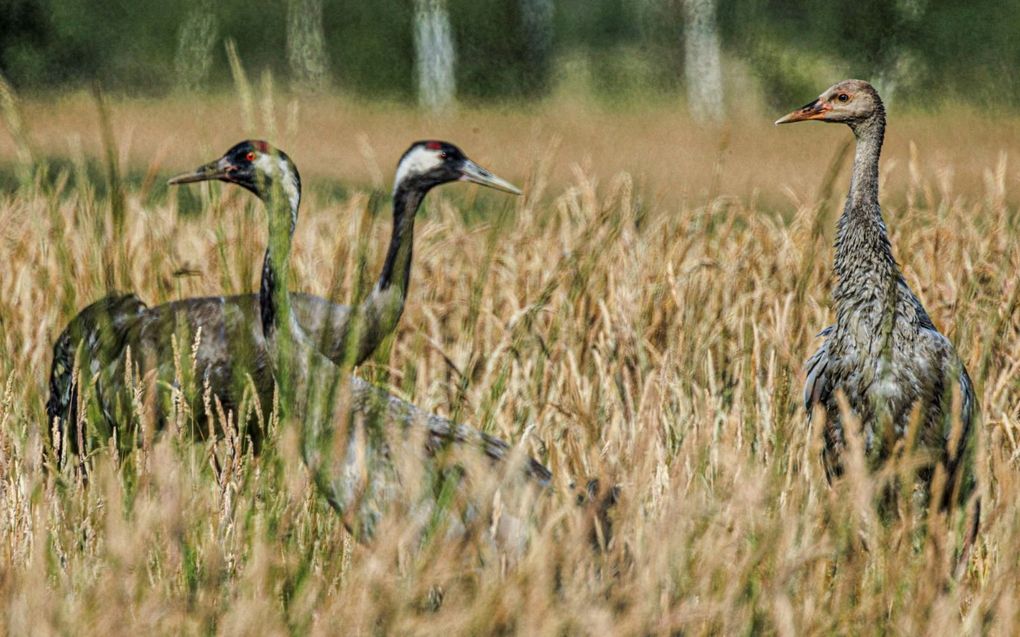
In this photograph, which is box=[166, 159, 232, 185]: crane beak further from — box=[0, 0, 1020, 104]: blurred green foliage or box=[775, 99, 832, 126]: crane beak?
box=[775, 99, 832, 126]: crane beak

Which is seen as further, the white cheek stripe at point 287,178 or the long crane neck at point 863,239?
the white cheek stripe at point 287,178

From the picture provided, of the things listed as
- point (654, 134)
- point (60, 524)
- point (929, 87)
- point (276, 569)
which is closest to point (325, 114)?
point (654, 134)

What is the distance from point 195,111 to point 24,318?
2.86m

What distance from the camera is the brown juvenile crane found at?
350cm

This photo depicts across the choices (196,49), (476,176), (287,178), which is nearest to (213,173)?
(287,178)

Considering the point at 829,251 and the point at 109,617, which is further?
the point at 829,251

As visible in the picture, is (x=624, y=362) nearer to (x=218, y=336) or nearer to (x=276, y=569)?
(x=218, y=336)

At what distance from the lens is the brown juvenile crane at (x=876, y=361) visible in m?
3.50

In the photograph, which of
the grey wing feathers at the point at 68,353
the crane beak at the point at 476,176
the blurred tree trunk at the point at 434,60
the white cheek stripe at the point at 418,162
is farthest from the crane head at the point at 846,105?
the blurred tree trunk at the point at 434,60

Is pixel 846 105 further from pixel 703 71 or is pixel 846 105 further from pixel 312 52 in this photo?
pixel 703 71

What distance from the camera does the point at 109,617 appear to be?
5.77 ft

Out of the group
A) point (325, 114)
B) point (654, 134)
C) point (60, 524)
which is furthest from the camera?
point (325, 114)

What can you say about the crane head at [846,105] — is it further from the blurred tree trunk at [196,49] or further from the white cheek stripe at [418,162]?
the blurred tree trunk at [196,49]

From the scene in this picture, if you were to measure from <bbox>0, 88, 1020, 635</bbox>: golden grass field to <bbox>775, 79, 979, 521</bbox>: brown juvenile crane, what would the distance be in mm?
164
